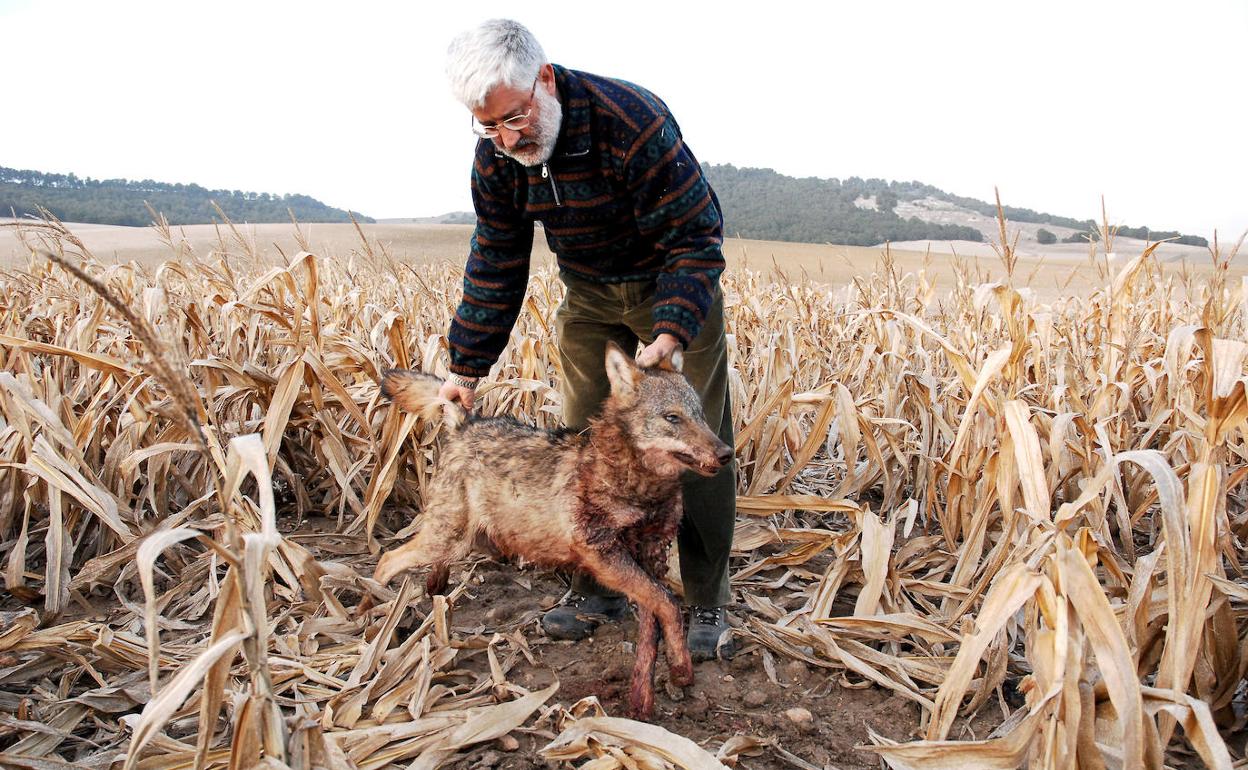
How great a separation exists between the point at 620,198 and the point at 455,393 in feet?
3.65

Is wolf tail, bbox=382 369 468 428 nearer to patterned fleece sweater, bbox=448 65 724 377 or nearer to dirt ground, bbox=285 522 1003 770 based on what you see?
patterned fleece sweater, bbox=448 65 724 377

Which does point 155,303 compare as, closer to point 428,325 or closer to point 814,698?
point 428,325

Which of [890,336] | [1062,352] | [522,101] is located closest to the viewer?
[522,101]

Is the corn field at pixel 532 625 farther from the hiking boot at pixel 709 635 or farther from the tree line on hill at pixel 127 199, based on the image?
the tree line on hill at pixel 127 199

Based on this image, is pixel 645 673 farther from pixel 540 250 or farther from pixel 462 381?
pixel 540 250

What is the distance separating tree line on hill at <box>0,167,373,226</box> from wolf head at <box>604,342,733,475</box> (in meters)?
51.2

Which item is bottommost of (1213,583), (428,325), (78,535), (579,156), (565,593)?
(565,593)

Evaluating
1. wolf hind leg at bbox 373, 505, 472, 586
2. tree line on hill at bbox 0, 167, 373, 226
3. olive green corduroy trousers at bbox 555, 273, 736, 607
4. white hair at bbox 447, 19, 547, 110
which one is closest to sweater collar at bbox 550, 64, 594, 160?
white hair at bbox 447, 19, 547, 110

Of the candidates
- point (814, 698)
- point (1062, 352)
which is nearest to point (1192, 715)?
point (814, 698)

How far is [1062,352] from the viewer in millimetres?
4129

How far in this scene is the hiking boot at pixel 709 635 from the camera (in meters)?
2.92

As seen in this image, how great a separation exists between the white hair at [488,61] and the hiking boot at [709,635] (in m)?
2.08

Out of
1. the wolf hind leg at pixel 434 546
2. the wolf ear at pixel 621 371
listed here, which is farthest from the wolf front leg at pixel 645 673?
the wolf hind leg at pixel 434 546

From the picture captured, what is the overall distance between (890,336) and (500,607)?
9.86ft
